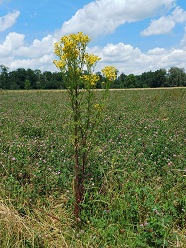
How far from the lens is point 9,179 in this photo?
4664 mm

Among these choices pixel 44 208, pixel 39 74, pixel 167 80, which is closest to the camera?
pixel 44 208

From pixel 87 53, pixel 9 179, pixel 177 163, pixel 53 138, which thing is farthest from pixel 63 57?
pixel 53 138

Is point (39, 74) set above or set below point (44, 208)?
above

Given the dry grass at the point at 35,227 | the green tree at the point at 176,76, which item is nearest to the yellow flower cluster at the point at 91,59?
the dry grass at the point at 35,227

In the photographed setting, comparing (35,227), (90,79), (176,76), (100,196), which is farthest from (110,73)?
(176,76)

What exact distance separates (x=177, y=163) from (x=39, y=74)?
113 metres

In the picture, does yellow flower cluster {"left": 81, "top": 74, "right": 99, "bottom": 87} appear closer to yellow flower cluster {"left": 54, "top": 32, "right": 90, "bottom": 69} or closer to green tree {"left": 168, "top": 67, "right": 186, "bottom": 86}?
yellow flower cluster {"left": 54, "top": 32, "right": 90, "bottom": 69}

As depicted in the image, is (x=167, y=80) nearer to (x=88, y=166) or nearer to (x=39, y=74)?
(x=39, y=74)

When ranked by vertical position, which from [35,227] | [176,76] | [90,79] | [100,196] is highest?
[176,76]

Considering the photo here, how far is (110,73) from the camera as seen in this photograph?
3.53m

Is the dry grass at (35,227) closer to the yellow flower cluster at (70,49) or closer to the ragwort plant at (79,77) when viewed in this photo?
the ragwort plant at (79,77)

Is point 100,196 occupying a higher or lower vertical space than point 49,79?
lower

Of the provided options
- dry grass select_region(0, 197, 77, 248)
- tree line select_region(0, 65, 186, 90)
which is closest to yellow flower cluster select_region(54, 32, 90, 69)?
dry grass select_region(0, 197, 77, 248)

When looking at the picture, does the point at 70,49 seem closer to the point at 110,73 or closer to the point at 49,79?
the point at 110,73
